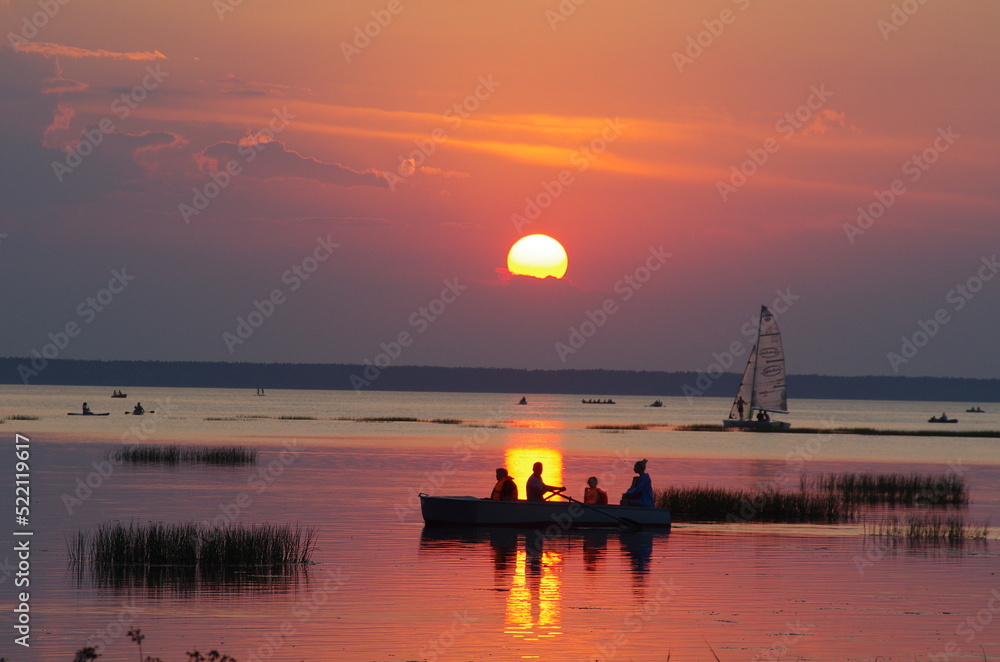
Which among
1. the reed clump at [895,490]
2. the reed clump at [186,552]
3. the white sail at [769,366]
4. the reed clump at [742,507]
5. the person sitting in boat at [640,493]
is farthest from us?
the white sail at [769,366]

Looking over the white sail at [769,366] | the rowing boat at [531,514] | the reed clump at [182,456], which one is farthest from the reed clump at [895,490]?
the white sail at [769,366]

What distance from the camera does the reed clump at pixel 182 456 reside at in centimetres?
6366

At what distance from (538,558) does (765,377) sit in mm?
77405

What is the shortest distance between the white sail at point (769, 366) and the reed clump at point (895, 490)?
4693 cm

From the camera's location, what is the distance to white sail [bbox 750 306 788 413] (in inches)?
4097

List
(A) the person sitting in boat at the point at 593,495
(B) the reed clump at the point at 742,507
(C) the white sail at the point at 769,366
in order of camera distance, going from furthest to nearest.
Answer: (C) the white sail at the point at 769,366 < (B) the reed clump at the point at 742,507 < (A) the person sitting in boat at the point at 593,495

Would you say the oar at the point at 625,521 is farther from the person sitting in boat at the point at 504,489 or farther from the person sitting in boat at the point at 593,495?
the person sitting in boat at the point at 504,489

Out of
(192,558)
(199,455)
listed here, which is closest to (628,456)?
(199,455)

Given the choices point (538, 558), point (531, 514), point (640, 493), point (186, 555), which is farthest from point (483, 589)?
point (640, 493)

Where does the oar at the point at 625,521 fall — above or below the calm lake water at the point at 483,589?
above

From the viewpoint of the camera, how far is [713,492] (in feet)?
140

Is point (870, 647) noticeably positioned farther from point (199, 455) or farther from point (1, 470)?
point (199, 455)

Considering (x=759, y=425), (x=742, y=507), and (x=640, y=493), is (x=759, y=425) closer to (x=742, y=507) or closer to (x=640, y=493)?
(x=742, y=507)

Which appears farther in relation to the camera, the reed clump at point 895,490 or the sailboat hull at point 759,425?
the sailboat hull at point 759,425
